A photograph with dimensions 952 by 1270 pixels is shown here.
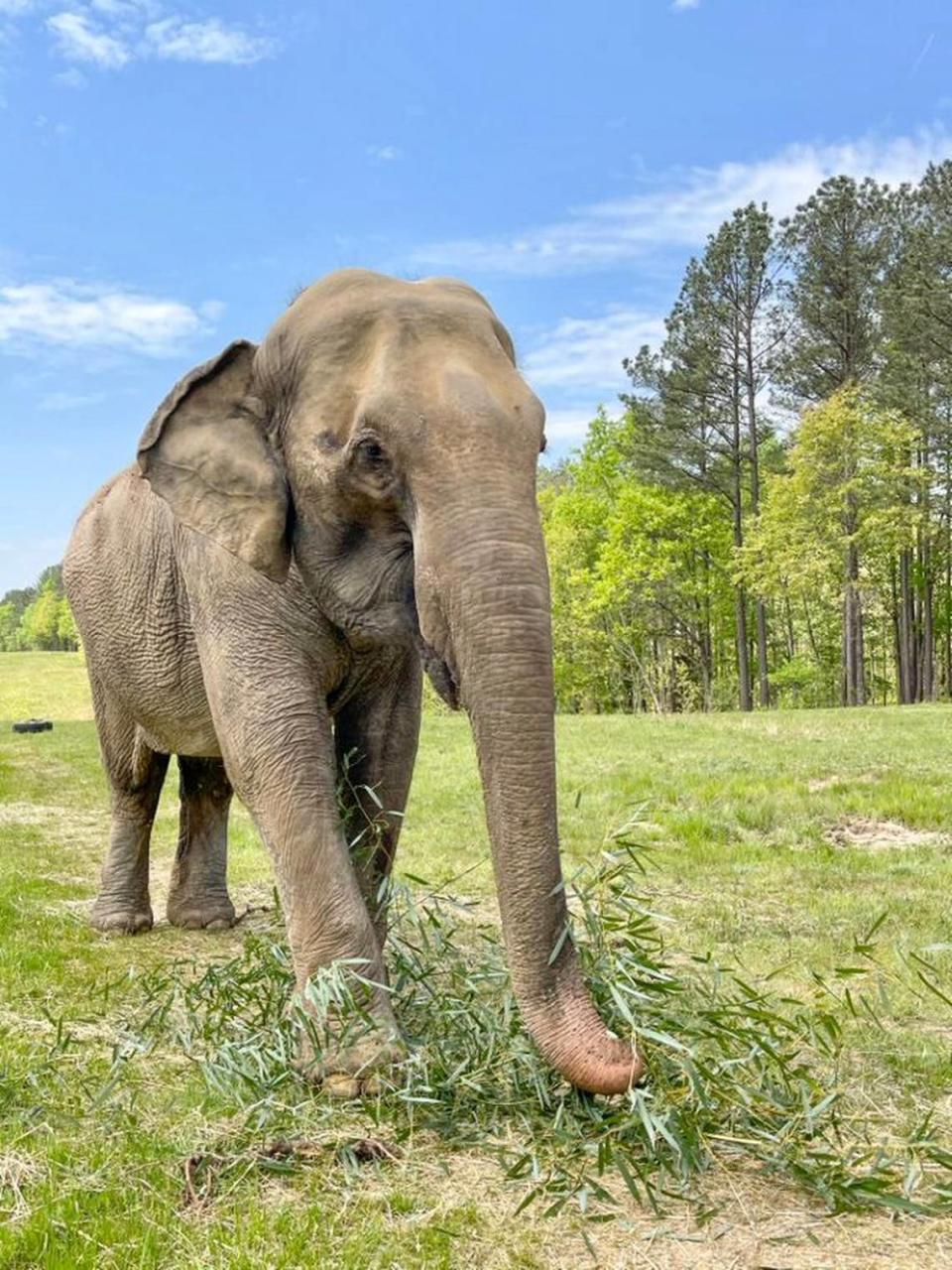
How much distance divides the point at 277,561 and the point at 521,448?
1.06 meters

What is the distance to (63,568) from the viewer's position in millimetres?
6559

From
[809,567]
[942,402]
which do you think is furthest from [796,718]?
[942,402]

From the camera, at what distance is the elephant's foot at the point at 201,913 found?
6902 mm

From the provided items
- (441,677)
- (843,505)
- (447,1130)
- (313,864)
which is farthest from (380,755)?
(843,505)

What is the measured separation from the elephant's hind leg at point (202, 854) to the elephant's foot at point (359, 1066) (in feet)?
10.9

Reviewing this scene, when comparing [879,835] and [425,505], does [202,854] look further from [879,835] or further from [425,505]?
[879,835]

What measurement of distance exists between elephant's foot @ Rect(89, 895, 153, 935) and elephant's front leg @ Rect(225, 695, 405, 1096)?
2.85m

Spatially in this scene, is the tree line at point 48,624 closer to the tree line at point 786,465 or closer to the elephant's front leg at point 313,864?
the tree line at point 786,465

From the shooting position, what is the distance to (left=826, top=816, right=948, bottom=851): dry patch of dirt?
31.9ft

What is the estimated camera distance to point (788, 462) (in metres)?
36.3

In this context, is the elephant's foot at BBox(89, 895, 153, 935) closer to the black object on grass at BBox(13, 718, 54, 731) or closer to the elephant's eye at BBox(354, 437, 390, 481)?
the elephant's eye at BBox(354, 437, 390, 481)

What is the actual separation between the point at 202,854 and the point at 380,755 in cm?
254

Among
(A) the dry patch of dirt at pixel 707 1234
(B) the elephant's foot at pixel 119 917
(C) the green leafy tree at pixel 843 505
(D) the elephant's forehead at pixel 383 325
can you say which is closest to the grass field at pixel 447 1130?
(A) the dry patch of dirt at pixel 707 1234

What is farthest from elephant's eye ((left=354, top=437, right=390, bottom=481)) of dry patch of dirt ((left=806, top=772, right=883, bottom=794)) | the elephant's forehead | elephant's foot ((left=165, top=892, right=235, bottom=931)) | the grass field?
dry patch of dirt ((left=806, top=772, right=883, bottom=794))
